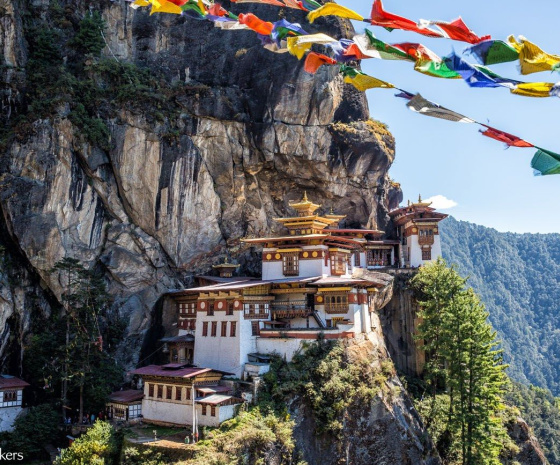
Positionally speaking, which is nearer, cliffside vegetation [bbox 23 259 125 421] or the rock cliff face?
cliffside vegetation [bbox 23 259 125 421]

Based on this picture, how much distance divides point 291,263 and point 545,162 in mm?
29609

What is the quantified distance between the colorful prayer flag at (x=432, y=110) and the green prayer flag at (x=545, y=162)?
0.89 meters

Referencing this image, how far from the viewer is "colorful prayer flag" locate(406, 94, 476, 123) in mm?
7090

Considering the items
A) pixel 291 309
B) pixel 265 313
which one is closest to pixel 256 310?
pixel 265 313

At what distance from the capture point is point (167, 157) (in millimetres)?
37656

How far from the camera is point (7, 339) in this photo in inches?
1222

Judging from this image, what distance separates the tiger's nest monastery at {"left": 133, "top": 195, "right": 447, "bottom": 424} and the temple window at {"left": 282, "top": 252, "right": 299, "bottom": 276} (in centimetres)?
6

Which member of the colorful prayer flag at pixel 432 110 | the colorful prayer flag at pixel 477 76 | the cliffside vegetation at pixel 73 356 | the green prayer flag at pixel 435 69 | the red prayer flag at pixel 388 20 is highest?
the red prayer flag at pixel 388 20

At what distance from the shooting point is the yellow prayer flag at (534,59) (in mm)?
6637

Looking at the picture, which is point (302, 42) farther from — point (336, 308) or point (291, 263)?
point (291, 263)

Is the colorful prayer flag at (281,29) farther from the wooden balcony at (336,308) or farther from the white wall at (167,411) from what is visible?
the wooden balcony at (336,308)

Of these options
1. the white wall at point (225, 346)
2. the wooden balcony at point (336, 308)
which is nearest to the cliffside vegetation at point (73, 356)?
the white wall at point (225, 346)

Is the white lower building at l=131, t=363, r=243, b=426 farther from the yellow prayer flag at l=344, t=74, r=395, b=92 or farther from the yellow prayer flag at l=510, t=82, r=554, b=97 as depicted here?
the yellow prayer flag at l=510, t=82, r=554, b=97

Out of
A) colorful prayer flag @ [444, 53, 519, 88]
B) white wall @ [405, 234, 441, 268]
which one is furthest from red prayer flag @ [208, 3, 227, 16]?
white wall @ [405, 234, 441, 268]
